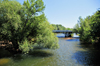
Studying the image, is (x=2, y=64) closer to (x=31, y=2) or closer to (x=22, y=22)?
(x=22, y=22)

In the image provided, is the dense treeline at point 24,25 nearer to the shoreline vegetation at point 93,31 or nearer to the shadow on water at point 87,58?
the shadow on water at point 87,58

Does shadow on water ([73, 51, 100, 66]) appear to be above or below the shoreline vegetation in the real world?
below

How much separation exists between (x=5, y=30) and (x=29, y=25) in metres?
6.08

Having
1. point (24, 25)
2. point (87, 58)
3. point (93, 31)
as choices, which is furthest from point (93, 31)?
point (24, 25)

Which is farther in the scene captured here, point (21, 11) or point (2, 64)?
point (21, 11)

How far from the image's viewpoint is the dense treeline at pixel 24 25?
21.2 meters

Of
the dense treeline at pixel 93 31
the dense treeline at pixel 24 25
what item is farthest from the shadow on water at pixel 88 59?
the dense treeline at pixel 24 25

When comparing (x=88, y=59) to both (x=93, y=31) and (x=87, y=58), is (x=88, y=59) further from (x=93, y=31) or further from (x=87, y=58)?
(x=93, y=31)

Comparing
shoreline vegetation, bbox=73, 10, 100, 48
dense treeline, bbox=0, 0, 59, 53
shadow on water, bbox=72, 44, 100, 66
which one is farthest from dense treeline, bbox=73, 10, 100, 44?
dense treeline, bbox=0, 0, 59, 53

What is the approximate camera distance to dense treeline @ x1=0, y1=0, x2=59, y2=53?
21234 millimetres

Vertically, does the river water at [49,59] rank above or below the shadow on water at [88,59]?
above

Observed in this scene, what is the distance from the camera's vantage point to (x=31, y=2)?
24016 mm

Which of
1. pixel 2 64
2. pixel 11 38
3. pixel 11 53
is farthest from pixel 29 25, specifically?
pixel 2 64

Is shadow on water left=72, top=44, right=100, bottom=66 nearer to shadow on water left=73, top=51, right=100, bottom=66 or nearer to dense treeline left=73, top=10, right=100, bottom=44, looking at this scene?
shadow on water left=73, top=51, right=100, bottom=66
